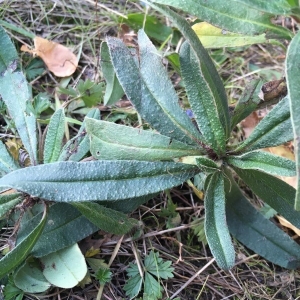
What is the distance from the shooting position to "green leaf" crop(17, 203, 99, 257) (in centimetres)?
110

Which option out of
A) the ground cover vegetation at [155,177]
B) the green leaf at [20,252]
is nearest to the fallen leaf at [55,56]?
the ground cover vegetation at [155,177]

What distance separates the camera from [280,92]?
119 centimetres

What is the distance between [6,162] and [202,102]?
20.8 inches

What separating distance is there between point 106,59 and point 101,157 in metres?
0.36

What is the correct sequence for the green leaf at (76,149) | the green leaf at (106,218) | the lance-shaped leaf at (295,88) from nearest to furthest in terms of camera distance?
the lance-shaped leaf at (295,88) → the green leaf at (106,218) → the green leaf at (76,149)

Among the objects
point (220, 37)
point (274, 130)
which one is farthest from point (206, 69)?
point (220, 37)

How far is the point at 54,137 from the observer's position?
3.76 ft

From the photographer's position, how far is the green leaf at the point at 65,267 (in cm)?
108

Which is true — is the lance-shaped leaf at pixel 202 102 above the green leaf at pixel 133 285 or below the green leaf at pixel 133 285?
above

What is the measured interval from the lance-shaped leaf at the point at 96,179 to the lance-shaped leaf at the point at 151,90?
0.10 m

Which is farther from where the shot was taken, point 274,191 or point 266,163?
point 274,191

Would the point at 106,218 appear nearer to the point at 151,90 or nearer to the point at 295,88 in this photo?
the point at 151,90

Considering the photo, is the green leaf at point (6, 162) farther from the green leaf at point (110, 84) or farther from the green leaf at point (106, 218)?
the green leaf at point (110, 84)

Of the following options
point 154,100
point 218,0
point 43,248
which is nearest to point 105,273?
point 43,248
